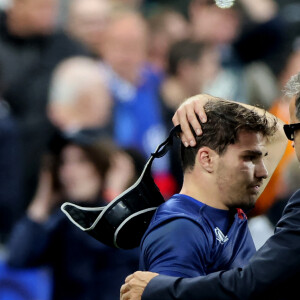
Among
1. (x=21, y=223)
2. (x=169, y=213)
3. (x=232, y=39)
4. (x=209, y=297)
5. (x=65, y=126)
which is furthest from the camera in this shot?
(x=232, y=39)

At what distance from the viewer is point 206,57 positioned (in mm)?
5418

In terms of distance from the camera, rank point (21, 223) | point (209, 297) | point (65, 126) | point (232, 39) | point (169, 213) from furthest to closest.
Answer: point (232, 39) < point (65, 126) < point (21, 223) < point (169, 213) < point (209, 297)

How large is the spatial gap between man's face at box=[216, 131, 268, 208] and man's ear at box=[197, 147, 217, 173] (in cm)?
2

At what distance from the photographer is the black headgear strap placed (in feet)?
7.85

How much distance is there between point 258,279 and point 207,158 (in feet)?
1.51

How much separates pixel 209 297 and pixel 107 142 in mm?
2834

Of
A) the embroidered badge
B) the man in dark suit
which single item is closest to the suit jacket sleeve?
the man in dark suit

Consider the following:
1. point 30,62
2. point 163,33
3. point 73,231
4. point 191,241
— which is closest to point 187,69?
point 163,33

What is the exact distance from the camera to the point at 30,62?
5219 millimetres

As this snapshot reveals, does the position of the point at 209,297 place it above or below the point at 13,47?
below

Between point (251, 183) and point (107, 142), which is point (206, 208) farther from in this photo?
point (107, 142)

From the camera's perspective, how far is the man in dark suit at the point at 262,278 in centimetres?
206

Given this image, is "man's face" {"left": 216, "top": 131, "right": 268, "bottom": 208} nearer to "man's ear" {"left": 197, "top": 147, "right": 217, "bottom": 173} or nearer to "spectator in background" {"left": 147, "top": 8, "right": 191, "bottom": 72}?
"man's ear" {"left": 197, "top": 147, "right": 217, "bottom": 173}

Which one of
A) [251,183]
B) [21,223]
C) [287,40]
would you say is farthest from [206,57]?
[251,183]
